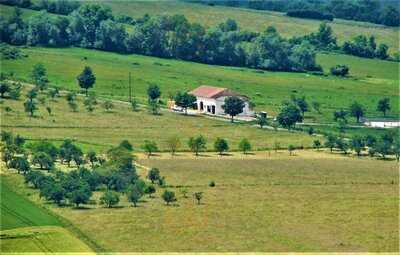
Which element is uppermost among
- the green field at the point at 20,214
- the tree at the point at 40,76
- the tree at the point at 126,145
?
the tree at the point at 40,76

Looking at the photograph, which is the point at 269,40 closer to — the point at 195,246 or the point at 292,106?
the point at 292,106

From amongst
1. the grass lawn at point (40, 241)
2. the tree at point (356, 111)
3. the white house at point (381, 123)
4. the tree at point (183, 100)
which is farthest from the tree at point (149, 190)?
the tree at point (356, 111)

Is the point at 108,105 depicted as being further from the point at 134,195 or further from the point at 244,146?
the point at 134,195

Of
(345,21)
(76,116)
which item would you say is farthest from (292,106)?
(345,21)

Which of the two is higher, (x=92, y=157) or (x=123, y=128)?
(x=92, y=157)

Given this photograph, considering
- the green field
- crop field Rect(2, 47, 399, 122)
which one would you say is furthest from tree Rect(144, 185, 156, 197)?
crop field Rect(2, 47, 399, 122)

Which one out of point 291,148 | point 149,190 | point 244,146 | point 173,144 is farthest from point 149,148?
point 149,190

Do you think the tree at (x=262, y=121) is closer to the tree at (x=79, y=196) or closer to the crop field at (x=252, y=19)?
the tree at (x=79, y=196)
